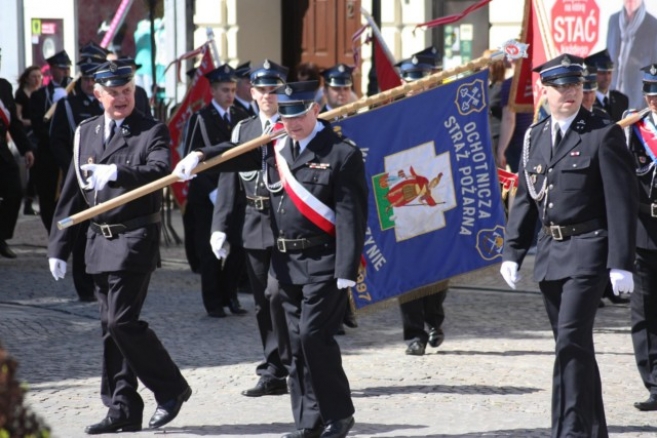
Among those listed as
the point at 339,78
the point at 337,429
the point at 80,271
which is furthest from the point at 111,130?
the point at 80,271

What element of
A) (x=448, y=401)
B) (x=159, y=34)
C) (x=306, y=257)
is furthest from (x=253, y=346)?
(x=159, y=34)

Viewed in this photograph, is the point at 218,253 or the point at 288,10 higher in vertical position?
the point at 288,10

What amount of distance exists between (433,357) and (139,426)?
8.57 ft

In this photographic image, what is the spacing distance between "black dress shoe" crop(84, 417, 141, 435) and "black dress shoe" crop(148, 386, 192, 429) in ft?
0.33

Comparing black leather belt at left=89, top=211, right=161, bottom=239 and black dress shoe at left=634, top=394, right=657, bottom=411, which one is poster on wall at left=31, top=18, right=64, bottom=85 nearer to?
black leather belt at left=89, top=211, right=161, bottom=239

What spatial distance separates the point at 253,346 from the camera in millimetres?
9828

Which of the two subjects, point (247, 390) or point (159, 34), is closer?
point (247, 390)

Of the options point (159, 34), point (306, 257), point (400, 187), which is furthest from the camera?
point (159, 34)

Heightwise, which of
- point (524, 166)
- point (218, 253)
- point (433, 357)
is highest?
point (524, 166)

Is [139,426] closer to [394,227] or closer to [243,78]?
[394,227]

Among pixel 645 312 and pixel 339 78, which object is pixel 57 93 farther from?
pixel 645 312

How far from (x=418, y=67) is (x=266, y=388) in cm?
273

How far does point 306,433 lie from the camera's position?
7.23 meters

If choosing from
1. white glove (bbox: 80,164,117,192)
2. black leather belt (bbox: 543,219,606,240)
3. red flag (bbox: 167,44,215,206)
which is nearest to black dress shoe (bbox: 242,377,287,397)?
white glove (bbox: 80,164,117,192)
